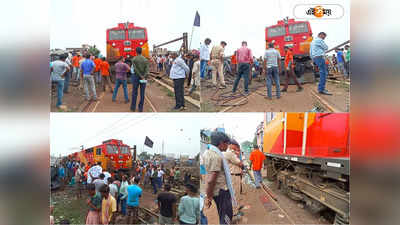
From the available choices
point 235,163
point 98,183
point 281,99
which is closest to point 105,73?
point 98,183

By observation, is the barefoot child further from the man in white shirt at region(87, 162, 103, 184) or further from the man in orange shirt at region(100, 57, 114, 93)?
the man in orange shirt at region(100, 57, 114, 93)

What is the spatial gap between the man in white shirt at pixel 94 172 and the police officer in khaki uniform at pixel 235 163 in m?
2.02

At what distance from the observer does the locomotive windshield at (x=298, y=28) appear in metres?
4.42

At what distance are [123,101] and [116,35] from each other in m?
1.05

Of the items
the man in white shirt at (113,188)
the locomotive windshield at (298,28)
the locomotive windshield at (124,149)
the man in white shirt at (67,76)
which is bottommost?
the man in white shirt at (113,188)

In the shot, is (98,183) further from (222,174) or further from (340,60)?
(340,60)

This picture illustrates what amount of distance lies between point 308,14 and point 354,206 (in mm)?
2856

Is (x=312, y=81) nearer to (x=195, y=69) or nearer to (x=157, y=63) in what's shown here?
(x=195, y=69)

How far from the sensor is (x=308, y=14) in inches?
169

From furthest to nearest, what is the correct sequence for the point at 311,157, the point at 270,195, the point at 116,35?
the point at 270,195 → the point at 116,35 → the point at 311,157

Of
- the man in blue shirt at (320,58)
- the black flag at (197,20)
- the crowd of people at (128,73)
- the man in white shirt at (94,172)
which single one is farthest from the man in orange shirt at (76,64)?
the man in blue shirt at (320,58)

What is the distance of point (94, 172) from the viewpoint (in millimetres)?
A: 4715

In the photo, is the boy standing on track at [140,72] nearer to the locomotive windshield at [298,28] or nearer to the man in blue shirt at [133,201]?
→ the man in blue shirt at [133,201]

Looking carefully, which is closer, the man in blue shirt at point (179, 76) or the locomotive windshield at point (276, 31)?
the locomotive windshield at point (276, 31)
